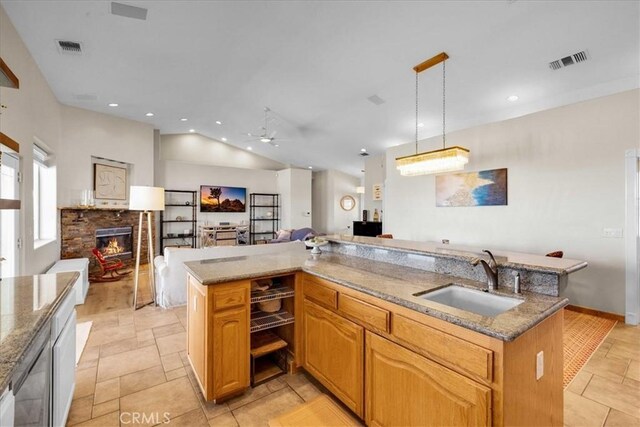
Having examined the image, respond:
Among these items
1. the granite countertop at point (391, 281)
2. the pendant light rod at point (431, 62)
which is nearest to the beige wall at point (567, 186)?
the pendant light rod at point (431, 62)

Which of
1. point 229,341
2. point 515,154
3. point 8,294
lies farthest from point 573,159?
point 8,294

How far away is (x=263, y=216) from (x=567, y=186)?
8.34 metres

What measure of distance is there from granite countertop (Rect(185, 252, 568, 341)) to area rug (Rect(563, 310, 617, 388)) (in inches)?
62.4

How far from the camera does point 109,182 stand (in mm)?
6594

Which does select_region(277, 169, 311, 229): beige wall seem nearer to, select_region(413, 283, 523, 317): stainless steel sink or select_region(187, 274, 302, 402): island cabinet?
select_region(187, 274, 302, 402): island cabinet

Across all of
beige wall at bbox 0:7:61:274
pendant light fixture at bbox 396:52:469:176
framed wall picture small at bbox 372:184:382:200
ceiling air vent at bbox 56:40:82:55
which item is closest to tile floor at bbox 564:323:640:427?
pendant light fixture at bbox 396:52:469:176

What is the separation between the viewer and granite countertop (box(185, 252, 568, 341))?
50.0 inches

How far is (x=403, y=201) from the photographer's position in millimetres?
6309

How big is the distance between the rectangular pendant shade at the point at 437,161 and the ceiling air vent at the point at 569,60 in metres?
1.72

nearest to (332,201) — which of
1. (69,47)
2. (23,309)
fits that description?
(69,47)

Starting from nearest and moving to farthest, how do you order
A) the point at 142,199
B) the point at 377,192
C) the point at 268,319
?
the point at 268,319, the point at 142,199, the point at 377,192

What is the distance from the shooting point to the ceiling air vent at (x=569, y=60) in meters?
3.38

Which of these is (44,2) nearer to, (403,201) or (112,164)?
(112,164)

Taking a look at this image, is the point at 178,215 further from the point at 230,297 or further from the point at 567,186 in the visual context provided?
the point at 567,186
